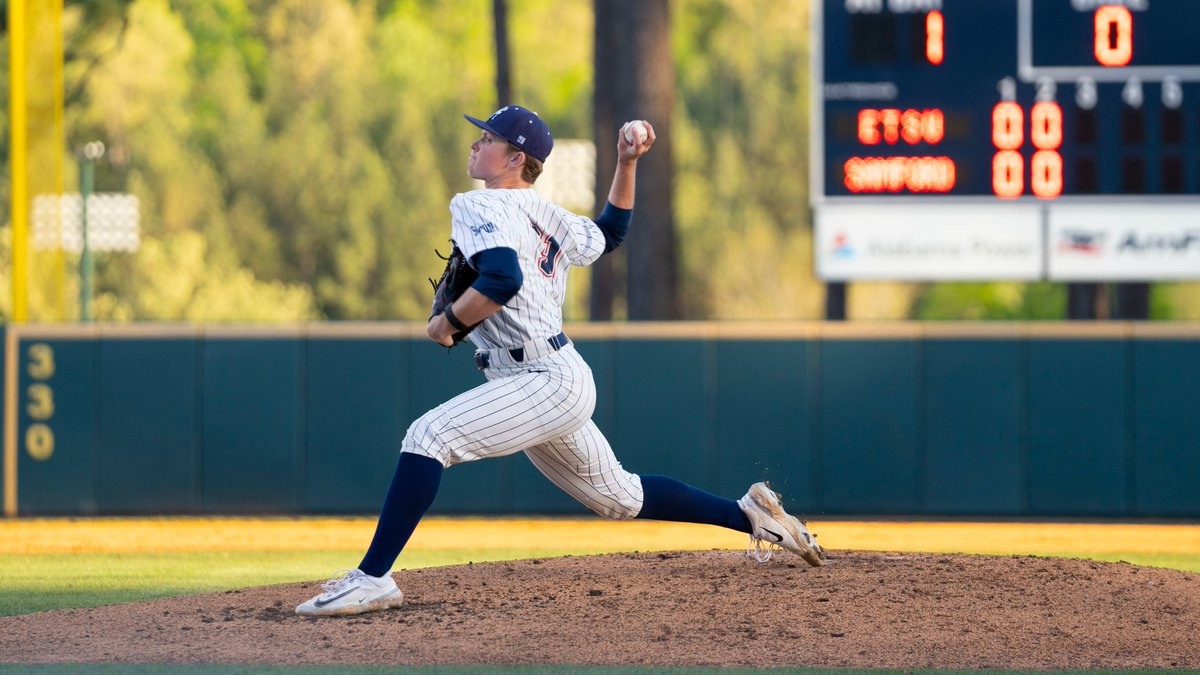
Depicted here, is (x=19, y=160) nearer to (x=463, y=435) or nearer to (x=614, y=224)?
(x=614, y=224)

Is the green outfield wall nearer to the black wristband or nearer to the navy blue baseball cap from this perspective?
the navy blue baseball cap

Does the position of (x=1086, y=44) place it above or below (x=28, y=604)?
above

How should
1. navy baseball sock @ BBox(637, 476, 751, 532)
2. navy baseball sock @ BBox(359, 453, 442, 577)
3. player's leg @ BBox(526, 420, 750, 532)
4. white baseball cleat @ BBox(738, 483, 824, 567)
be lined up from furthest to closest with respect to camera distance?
white baseball cleat @ BBox(738, 483, 824, 567)
navy baseball sock @ BBox(637, 476, 751, 532)
player's leg @ BBox(526, 420, 750, 532)
navy baseball sock @ BBox(359, 453, 442, 577)

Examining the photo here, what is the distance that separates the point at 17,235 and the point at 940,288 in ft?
99.2

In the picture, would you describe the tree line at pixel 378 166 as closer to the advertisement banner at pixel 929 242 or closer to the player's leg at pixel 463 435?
the advertisement banner at pixel 929 242

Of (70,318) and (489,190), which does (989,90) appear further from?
(70,318)

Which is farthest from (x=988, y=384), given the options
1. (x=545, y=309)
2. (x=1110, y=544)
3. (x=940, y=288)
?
(x=940, y=288)

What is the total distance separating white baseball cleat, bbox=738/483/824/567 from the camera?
5.37 meters

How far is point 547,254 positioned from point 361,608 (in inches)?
47.0

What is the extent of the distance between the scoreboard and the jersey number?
5569mm

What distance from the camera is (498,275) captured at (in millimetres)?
4559

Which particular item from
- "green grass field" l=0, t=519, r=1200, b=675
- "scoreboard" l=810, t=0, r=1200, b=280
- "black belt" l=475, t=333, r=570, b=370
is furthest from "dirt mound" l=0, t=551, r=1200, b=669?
"scoreboard" l=810, t=0, r=1200, b=280

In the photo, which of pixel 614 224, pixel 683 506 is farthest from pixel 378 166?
pixel 683 506

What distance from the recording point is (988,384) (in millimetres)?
9555
